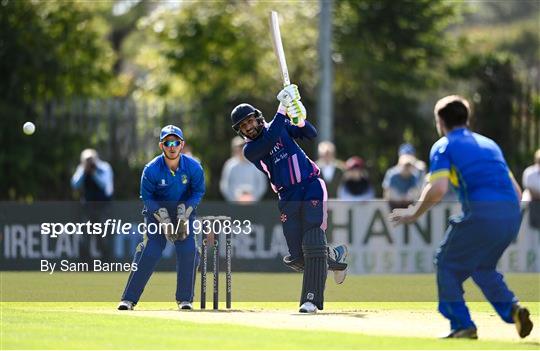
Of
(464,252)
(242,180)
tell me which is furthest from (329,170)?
(464,252)

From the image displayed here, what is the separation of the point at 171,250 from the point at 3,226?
2402 millimetres

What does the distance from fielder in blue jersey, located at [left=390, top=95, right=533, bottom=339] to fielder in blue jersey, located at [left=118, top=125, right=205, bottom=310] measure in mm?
3452

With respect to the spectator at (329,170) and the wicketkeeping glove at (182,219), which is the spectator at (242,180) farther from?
the wicketkeeping glove at (182,219)

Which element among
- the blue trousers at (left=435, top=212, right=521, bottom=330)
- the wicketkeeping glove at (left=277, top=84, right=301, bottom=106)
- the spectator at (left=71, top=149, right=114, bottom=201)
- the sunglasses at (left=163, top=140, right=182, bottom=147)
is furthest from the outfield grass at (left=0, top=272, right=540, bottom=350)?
the spectator at (left=71, top=149, right=114, bottom=201)

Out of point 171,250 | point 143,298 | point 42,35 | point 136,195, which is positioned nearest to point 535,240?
point 171,250

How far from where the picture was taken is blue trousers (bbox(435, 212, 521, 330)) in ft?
37.4

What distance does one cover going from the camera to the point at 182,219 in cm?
1434

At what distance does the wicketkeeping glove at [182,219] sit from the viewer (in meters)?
14.3

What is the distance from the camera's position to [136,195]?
2803 centimetres

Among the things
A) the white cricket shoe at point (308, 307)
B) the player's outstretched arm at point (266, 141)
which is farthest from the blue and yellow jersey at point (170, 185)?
the white cricket shoe at point (308, 307)
